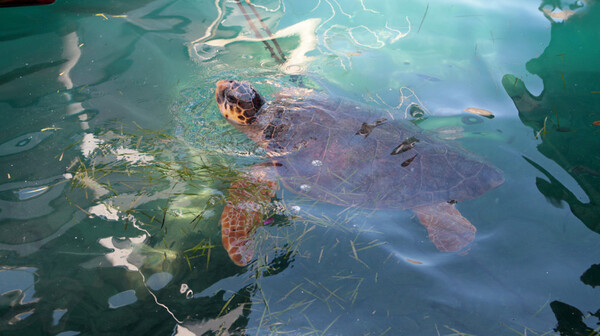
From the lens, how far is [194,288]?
2174mm

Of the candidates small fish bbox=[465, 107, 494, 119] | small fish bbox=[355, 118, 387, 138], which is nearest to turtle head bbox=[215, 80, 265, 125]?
small fish bbox=[355, 118, 387, 138]

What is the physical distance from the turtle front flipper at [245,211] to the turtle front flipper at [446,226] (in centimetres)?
130

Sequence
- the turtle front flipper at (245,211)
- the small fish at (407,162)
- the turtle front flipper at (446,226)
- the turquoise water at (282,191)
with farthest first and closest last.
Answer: the small fish at (407,162), the turtle front flipper at (446,226), the turtle front flipper at (245,211), the turquoise water at (282,191)

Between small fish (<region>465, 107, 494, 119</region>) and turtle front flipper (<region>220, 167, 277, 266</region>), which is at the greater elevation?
turtle front flipper (<region>220, 167, 277, 266</region>)

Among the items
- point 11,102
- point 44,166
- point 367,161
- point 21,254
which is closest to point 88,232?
point 21,254

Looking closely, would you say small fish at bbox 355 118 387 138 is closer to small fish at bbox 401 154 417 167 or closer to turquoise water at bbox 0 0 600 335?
small fish at bbox 401 154 417 167

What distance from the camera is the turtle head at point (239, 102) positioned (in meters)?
3.39

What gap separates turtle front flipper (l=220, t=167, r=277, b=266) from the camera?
7.77 feet

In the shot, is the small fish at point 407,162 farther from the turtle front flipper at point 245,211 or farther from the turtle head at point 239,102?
the turtle head at point 239,102

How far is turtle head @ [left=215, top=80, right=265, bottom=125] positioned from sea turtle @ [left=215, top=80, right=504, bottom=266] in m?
0.32

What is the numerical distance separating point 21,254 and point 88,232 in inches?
15.5

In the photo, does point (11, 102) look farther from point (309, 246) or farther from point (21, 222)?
→ point (309, 246)

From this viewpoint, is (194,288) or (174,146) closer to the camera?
(194,288)

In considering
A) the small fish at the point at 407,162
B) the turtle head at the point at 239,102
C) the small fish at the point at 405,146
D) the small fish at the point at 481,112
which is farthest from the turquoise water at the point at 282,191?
the small fish at the point at 405,146
